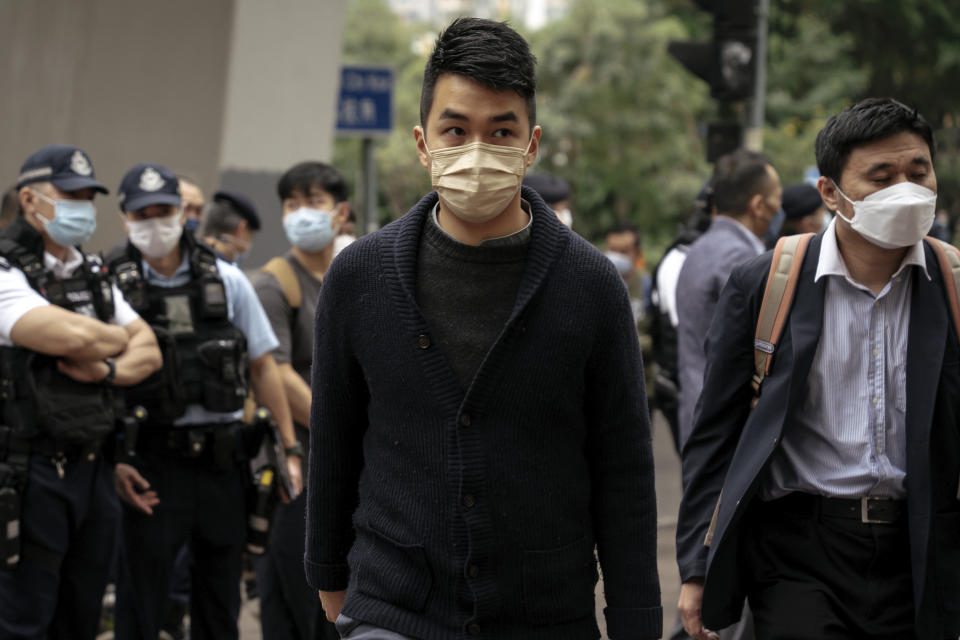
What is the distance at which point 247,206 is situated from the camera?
8141mm

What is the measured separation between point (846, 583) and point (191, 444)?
9.63 feet

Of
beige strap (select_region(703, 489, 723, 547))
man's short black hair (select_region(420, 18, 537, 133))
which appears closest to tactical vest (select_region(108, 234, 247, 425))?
beige strap (select_region(703, 489, 723, 547))

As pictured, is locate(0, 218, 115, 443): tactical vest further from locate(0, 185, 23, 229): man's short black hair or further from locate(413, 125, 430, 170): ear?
locate(413, 125, 430, 170): ear

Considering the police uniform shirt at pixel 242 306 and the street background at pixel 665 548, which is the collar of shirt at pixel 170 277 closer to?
the police uniform shirt at pixel 242 306

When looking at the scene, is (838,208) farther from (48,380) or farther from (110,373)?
(48,380)

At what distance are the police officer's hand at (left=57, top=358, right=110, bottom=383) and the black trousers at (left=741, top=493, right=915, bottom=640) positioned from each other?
2813 mm

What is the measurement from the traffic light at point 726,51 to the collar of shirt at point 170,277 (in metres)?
6.21

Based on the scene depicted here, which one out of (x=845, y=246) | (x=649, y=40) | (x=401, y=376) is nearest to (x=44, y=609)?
(x=401, y=376)

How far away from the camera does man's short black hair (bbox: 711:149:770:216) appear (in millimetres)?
6742

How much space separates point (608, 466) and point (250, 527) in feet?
10.1

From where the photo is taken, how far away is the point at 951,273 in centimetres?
382

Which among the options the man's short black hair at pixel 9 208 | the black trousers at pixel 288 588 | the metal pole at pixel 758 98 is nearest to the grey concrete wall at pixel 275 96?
the metal pole at pixel 758 98

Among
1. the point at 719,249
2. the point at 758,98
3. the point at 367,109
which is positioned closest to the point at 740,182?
the point at 719,249

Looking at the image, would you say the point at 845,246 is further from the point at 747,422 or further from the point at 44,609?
the point at 44,609
